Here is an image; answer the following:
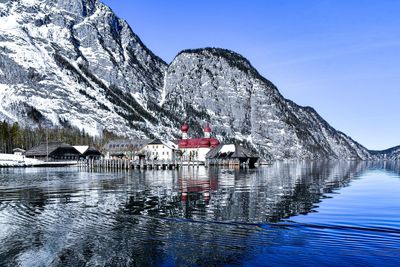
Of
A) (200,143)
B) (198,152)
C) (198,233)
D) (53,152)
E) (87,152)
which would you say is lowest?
(198,233)

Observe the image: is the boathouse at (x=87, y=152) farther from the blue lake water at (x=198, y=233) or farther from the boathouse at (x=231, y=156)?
the blue lake water at (x=198, y=233)

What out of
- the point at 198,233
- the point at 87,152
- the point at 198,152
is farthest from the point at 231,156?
the point at 198,233

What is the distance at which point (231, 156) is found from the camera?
15162 cm

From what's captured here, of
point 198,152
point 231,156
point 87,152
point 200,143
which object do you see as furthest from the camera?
point 200,143

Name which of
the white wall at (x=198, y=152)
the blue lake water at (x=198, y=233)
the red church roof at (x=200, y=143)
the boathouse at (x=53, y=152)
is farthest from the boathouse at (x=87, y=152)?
the blue lake water at (x=198, y=233)

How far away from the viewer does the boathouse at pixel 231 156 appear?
15088cm

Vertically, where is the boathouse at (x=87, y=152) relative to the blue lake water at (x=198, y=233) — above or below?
above

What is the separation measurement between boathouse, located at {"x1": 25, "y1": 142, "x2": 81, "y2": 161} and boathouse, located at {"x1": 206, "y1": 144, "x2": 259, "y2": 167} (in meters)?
56.3

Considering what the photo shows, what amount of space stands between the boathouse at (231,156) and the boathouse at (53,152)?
185ft

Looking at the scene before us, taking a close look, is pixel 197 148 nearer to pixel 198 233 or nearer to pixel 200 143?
pixel 200 143

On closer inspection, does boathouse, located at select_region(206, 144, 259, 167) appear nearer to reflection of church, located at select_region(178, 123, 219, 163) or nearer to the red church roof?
reflection of church, located at select_region(178, 123, 219, 163)

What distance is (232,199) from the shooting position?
39.0m

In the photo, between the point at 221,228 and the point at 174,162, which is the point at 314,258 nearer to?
the point at 221,228

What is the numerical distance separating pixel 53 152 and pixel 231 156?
69017 millimetres
